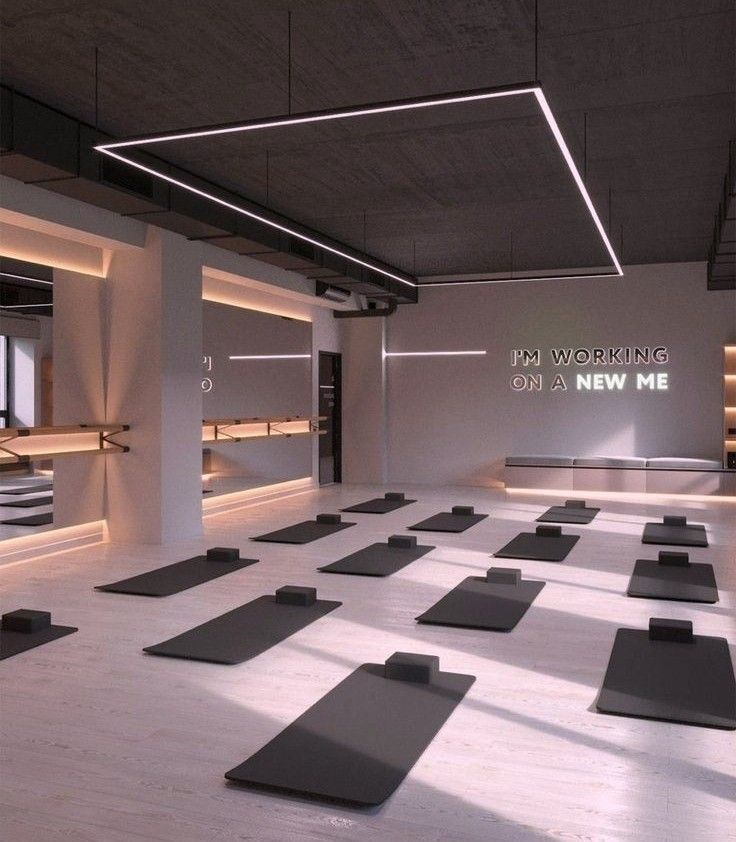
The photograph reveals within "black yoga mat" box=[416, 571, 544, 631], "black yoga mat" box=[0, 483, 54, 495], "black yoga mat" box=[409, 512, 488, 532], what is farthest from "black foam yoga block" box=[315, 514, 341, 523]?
"black yoga mat" box=[0, 483, 54, 495]

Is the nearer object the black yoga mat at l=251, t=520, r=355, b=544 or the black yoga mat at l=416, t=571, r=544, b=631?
the black yoga mat at l=416, t=571, r=544, b=631

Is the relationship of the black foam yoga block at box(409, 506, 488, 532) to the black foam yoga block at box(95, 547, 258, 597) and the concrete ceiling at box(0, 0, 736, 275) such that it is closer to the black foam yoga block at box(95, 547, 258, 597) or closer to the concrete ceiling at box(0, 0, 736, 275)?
the black foam yoga block at box(95, 547, 258, 597)

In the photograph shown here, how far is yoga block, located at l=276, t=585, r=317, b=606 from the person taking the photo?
229 inches

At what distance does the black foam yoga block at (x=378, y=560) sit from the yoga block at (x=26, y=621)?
8.01ft

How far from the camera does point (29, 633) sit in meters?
5.16

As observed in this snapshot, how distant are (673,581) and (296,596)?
3008 millimetres

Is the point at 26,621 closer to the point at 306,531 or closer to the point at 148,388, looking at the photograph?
the point at 148,388

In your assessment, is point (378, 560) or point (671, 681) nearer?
point (671, 681)

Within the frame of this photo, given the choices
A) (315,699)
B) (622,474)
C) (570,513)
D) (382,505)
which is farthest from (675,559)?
(622,474)

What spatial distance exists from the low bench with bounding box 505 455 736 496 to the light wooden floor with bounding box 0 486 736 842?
17.8ft

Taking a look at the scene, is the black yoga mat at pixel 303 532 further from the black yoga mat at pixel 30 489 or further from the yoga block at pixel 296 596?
the black yoga mat at pixel 30 489

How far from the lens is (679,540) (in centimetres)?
834

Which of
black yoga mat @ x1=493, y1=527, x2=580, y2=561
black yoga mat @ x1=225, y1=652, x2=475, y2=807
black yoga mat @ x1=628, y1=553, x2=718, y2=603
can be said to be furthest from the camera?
black yoga mat @ x1=493, y1=527, x2=580, y2=561

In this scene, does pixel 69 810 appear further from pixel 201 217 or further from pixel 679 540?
pixel 679 540
